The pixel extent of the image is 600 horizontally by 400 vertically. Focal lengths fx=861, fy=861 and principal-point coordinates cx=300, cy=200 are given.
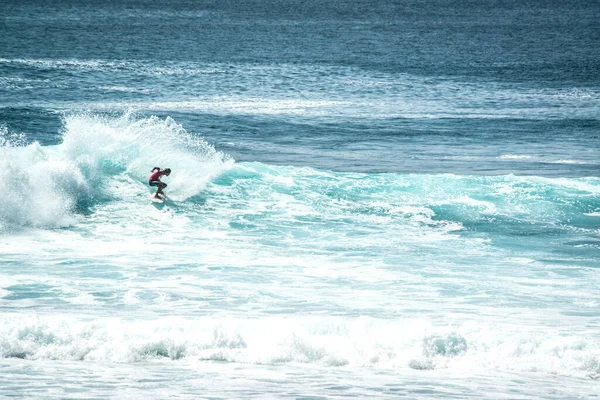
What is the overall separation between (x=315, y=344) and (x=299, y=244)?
5867mm

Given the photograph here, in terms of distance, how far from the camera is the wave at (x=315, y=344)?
1198 cm

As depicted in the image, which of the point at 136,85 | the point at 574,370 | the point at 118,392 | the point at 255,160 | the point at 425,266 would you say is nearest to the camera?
the point at 118,392

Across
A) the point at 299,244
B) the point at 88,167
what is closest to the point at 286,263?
the point at 299,244

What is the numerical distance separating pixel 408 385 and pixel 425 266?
18.5 ft

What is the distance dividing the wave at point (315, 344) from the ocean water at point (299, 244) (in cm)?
3

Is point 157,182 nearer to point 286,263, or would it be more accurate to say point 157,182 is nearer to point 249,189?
point 249,189

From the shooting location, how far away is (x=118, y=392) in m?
10.6

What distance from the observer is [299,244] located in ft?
59.5

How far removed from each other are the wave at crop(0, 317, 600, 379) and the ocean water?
3cm

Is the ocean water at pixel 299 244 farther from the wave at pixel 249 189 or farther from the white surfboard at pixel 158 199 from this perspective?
the white surfboard at pixel 158 199

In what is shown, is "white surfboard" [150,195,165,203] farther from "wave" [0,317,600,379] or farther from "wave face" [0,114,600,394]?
"wave" [0,317,600,379]

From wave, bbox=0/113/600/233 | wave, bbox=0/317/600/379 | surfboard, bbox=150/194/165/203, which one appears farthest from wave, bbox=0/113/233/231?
wave, bbox=0/317/600/379

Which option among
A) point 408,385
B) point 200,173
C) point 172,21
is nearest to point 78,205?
point 200,173

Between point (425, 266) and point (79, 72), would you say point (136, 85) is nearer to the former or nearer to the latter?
point (79, 72)
